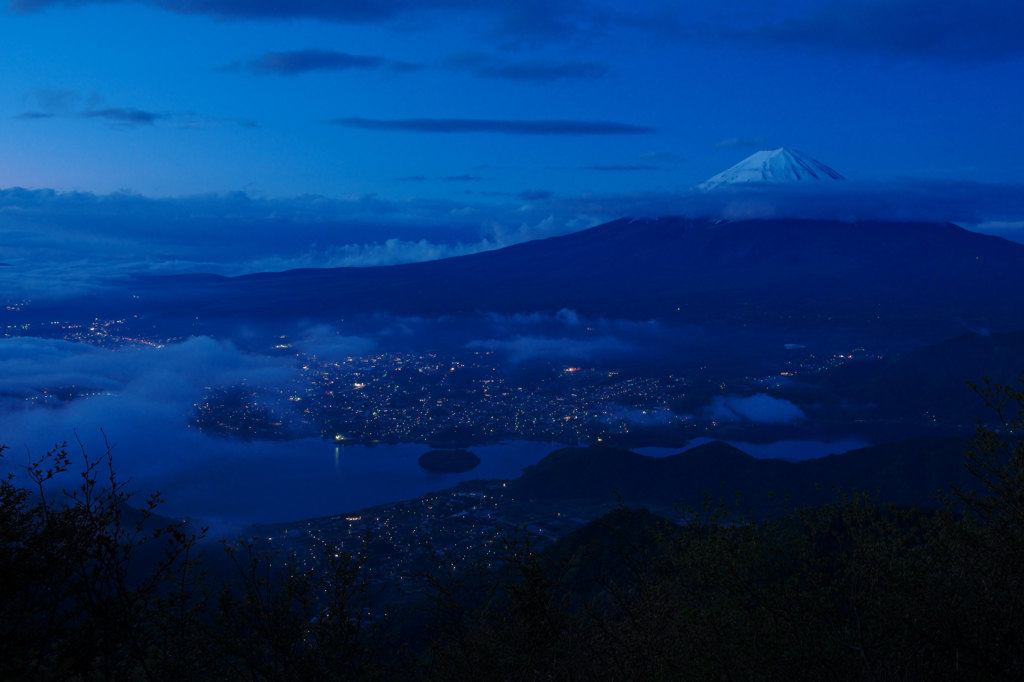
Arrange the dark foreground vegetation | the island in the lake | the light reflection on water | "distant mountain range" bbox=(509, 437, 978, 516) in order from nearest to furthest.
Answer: the dark foreground vegetation, "distant mountain range" bbox=(509, 437, 978, 516), the light reflection on water, the island in the lake

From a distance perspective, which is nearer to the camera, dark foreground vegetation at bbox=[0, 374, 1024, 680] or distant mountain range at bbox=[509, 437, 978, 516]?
dark foreground vegetation at bbox=[0, 374, 1024, 680]

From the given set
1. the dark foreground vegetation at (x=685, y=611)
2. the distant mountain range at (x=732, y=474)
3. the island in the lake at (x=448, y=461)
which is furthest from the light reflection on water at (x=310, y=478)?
the dark foreground vegetation at (x=685, y=611)

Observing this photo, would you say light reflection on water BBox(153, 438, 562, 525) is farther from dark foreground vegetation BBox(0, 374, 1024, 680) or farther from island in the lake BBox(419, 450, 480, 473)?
dark foreground vegetation BBox(0, 374, 1024, 680)

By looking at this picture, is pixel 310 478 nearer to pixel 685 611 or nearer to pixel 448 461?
pixel 448 461

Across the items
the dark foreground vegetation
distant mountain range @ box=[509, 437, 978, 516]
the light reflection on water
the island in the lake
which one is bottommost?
the light reflection on water

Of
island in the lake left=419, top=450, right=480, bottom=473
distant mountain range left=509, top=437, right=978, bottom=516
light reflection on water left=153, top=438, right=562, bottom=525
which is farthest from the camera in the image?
island in the lake left=419, top=450, right=480, bottom=473

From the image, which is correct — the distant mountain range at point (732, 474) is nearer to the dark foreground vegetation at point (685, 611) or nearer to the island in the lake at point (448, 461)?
the island in the lake at point (448, 461)

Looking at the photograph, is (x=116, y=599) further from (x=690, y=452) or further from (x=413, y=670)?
(x=690, y=452)

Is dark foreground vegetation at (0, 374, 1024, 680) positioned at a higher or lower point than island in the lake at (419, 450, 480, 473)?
higher

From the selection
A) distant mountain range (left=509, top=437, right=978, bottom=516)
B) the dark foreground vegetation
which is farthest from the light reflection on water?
the dark foreground vegetation
